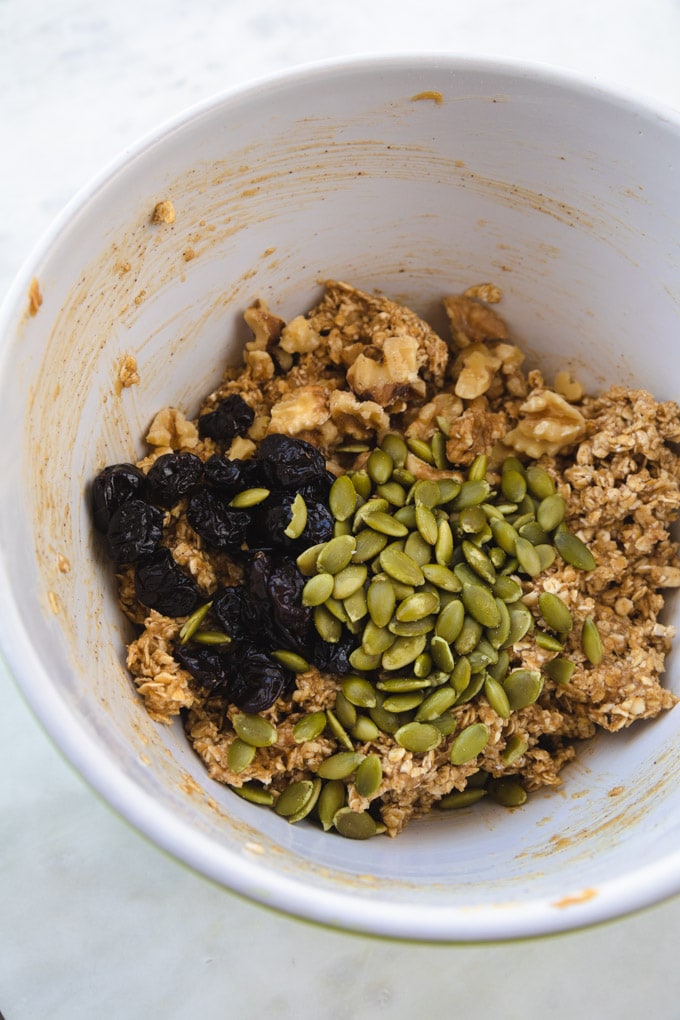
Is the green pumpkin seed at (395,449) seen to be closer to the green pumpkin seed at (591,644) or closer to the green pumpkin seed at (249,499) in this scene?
the green pumpkin seed at (249,499)

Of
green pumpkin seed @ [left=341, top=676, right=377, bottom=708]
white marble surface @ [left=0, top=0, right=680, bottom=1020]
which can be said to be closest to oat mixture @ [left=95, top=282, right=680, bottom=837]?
green pumpkin seed @ [left=341, top=676, right=377, bottom=708]

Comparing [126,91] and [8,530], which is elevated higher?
[126,91]

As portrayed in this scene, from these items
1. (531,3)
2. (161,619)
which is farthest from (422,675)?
(531,3)

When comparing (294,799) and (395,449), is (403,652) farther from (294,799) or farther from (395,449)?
(395,449)

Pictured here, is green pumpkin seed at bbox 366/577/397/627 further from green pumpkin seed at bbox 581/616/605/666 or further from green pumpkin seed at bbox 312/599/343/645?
green pumpkin seed at bbox 581/616/605/666

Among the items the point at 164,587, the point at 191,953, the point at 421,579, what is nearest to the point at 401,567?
the point at 421,579

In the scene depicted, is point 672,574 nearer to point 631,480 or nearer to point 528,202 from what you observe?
point 631,480

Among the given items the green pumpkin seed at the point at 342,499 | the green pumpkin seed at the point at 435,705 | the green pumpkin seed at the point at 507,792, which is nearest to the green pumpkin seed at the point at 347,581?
the green pumpkin seed at the point at 342,499
